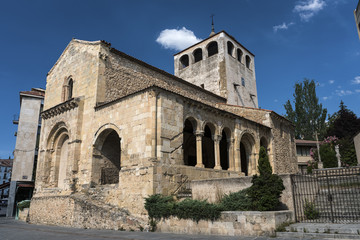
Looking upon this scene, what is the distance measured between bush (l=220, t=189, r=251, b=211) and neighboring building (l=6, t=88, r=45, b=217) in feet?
75.4

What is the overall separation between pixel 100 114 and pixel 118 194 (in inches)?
173

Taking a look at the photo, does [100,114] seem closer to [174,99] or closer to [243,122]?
[174,99]

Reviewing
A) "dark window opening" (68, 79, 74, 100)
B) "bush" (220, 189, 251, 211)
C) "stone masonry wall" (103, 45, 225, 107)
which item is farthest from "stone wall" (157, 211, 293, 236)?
"dark window opening" (68, 79, 74, 100)

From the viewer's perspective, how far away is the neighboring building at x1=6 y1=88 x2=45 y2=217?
25.7 meters

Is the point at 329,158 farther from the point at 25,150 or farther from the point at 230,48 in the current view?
the point at 25,150

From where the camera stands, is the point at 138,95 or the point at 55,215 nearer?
the point at 138,95

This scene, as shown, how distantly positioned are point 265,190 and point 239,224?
1255 millimetres

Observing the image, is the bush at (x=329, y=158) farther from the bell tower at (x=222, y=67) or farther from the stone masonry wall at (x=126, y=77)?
the stone masonry wall at (x=126, y=77)

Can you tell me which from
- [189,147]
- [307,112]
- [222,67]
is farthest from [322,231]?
[307,112]

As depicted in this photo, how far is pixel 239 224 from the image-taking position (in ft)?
24.9

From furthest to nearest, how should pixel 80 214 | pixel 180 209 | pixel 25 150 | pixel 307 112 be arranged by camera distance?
pixel 307 112
pixel 25 150
pixel 80 214
pixel 180 209

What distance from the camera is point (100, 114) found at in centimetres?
1396

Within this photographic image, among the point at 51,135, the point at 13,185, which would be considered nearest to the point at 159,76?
the point at 51,135

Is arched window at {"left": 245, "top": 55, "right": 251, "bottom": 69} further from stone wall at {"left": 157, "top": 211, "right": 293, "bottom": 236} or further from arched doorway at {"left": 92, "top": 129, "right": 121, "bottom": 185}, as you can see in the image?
stone wall at {"left": 157, "top": 211, "right": 293, "bottom": 236}
